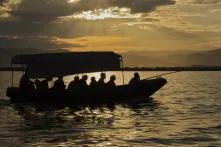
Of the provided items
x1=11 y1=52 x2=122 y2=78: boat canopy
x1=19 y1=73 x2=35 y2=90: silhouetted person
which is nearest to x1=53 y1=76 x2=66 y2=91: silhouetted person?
x1=11 y1=52 x2=122 y2=78: boat canopy

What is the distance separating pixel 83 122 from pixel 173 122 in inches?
163

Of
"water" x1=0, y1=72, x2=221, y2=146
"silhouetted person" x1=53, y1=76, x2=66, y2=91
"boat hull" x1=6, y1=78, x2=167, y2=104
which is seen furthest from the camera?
"boat hull" x1=6, y1=78, x2=167, y2=104

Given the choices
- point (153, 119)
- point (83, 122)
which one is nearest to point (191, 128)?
point (153, 119)

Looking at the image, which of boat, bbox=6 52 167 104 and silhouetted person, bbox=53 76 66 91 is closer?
silhouetted person, bbox=53 76 66 91

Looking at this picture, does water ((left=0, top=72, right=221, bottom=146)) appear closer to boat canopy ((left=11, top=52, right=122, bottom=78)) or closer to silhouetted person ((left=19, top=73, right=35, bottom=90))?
silhouetted person ((left=19, top=73, right=35, bottom=90))

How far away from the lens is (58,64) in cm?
2980

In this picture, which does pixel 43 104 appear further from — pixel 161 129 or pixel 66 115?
pixel 161 129

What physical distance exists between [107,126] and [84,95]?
31.7ft

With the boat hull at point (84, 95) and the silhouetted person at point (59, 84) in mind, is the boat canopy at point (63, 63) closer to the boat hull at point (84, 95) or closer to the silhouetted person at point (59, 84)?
the silhouetted person at point (59, 84)

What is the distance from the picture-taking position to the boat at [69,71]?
96.1ft

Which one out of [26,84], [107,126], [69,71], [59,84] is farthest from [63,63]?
[107,126]

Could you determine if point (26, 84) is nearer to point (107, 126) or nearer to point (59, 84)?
point (59, 84)

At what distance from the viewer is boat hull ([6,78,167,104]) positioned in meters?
29.2

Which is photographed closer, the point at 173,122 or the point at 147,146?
the point at 147,146
